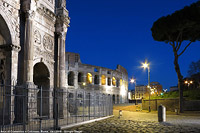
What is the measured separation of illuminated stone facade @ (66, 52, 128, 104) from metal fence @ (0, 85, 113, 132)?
724 inches

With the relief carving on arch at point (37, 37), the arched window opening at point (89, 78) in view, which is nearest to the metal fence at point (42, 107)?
the relief carving on arch at point (37, 37)

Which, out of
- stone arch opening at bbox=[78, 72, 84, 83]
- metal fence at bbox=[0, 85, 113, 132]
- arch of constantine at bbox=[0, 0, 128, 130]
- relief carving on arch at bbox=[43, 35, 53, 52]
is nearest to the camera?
metal fence at bbox=[0, 85, 113, 132]

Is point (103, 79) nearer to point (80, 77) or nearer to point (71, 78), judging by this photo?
point (80, 77)

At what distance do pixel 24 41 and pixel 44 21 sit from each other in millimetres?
3023

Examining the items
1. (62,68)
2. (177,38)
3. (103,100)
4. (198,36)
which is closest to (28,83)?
(62,68)

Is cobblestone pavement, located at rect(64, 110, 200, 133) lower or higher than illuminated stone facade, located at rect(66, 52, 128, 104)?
lower

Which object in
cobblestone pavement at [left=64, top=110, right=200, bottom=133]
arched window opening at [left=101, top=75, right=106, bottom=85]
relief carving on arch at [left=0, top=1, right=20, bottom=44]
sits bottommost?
cobblestone pavement at [left=64, top=110, right=200, bottom=133]

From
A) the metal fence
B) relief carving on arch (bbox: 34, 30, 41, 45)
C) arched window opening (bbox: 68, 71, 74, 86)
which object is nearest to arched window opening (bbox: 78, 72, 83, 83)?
arched window opening (bbox: 68, 71, 74, 86)

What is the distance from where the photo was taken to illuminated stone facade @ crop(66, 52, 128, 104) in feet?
113

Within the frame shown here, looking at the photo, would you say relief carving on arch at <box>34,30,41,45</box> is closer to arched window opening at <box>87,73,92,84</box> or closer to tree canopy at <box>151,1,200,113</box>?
tree canopy at <box>151,1,200,113</box>

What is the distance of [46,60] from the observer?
13430 mm

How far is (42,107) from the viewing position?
13.2 m

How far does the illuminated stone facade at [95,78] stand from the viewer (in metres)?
34.4

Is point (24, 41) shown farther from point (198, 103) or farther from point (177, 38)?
point (198, 103)
